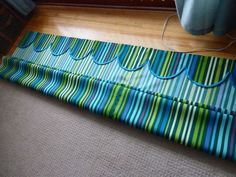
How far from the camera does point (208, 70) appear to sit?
141cm

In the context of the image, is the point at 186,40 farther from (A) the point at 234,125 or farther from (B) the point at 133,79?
(A) the point at 234,125

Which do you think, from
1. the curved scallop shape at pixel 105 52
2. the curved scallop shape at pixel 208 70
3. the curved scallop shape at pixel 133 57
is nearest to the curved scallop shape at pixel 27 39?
the curved scallop shape at pixel 105 52

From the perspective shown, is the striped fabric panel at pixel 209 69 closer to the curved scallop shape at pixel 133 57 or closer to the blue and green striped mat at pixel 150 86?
the blue and green striped mat at pixel 150 86

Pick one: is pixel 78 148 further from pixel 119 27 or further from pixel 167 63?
pixel 119 27

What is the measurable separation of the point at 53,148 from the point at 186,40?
1.22 meters

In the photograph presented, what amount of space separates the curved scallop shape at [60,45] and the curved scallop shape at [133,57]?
0.61 meters

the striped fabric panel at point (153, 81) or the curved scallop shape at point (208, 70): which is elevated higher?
the curved scallop shape at point (208, 70)

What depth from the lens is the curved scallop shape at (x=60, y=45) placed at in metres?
2.06

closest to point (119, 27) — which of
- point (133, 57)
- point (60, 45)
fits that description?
point (133, 57)

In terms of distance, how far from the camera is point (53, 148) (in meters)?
1.55

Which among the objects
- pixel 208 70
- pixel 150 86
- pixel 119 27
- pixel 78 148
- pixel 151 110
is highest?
pixel 119 27

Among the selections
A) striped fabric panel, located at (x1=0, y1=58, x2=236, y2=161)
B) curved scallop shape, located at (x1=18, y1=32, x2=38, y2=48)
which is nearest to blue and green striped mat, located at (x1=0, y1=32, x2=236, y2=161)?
striped fabric panel, located at (x1=0, y1=58, x2=236, y2=161)

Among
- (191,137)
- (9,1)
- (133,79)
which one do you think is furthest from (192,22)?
(9,1)

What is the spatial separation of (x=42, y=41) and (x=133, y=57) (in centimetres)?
108
